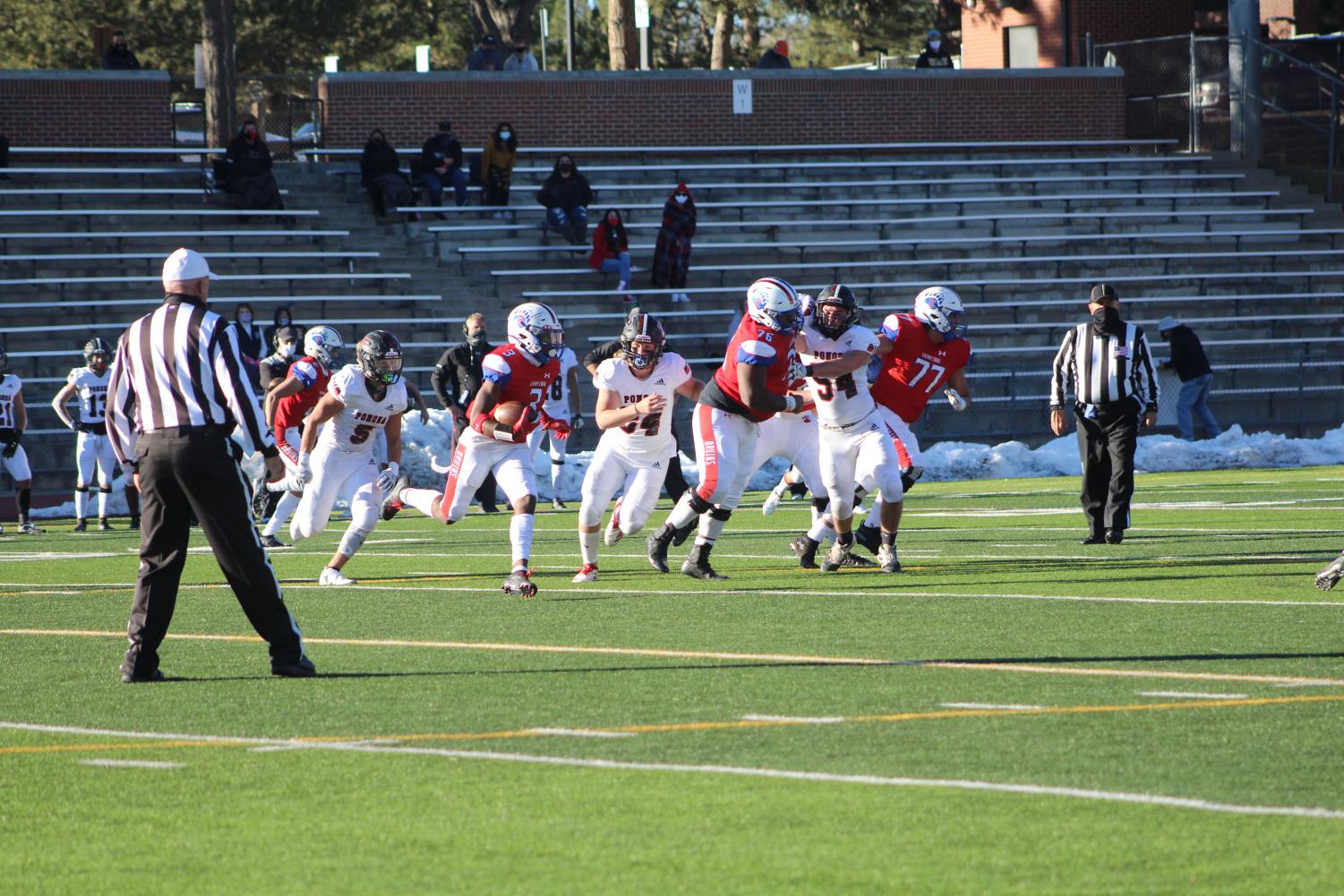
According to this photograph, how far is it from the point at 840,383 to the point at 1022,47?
3018 cm

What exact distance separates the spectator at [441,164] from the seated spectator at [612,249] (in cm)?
283

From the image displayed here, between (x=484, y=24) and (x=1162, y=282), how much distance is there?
16.2 meters

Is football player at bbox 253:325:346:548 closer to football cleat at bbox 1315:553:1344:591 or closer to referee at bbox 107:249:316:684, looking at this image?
referee at bbox 107:249:316:684

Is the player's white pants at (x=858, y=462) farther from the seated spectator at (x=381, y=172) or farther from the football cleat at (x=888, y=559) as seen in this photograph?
the seated spectator at (x=381, y=172)

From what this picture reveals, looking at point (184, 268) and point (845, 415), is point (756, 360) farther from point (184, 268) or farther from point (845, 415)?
point (184, 268)

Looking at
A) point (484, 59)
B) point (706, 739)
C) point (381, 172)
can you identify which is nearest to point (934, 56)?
point (484, 59)

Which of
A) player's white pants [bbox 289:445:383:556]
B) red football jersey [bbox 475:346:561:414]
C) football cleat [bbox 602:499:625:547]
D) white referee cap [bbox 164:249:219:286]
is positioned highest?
white referee cap [bbox 164:249:219:286]

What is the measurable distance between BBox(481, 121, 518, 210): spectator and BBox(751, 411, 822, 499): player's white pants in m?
17.7

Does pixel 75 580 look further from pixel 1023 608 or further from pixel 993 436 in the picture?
pixel 993 436

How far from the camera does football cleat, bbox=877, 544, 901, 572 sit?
42.3 ft

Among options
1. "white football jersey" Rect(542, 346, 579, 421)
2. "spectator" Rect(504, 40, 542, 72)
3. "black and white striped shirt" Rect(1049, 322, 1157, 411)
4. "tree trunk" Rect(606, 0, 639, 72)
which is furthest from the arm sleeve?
"tree trunk" Rect(606, 0, 639, 72)

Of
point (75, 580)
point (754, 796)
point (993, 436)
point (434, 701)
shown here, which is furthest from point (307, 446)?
point (993, 436)

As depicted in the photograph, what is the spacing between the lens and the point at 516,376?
39.8 feet

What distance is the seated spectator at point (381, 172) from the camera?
30.0 m
